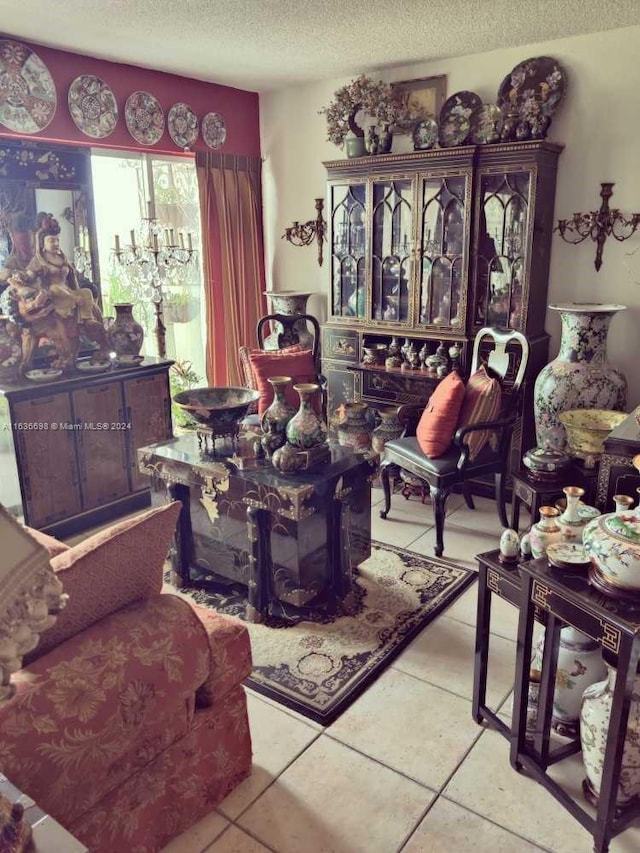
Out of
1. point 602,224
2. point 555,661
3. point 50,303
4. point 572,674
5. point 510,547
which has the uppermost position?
point 602,224

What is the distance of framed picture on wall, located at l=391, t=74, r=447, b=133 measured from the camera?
432cm

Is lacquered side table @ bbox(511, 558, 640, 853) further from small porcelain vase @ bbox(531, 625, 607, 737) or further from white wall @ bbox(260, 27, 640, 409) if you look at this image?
white wall @ bbox(260, 27, 640, 409)

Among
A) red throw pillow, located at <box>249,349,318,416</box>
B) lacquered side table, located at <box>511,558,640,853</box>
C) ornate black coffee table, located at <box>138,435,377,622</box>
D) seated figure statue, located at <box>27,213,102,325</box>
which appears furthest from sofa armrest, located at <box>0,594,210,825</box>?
seated figure statue, located at <box>27,213,102,325</box>

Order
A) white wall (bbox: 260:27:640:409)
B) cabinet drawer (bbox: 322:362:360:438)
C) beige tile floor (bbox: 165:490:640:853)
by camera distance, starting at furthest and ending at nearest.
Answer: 1. cabinet drawer (bbox: 322:362:360:438)
2. white wall (bbox: 260:27:640:409)
3. beige tile floor (bbox: 165:490:640:853)

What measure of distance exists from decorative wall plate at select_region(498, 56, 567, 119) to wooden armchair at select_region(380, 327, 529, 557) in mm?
1327

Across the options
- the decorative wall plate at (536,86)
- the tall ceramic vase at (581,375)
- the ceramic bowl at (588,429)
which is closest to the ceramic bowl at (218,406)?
the ceramic bowl at (588,429)

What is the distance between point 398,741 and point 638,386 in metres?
2.71

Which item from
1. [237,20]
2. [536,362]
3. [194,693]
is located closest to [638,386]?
[536,362]

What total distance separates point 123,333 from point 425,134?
7.53ft

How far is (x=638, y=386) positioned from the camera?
3938 mm

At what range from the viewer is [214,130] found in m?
4.97

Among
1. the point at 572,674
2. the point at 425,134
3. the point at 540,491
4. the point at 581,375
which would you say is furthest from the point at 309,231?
the point at 572,674

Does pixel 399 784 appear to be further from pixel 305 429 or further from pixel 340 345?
pixel 340 345

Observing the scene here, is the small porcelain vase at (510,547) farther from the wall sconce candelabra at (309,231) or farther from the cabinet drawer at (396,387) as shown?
the wall sconce candelabra at (309,231)
